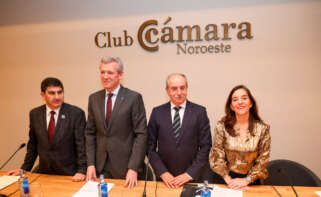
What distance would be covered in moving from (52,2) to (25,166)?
2.33m

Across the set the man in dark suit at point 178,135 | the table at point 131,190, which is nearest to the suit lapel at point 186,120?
the man in dark suit at point 178,135

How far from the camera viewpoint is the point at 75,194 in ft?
5.85

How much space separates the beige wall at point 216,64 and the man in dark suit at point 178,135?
3.44ft

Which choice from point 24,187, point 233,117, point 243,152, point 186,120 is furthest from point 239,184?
point 24,187

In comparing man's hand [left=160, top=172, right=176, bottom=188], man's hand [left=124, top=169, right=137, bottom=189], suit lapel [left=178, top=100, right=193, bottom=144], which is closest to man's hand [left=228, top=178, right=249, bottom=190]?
man's hand [left=160, top=172, right=176, bottom=188]

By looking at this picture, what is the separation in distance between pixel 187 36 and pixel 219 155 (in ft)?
5.67

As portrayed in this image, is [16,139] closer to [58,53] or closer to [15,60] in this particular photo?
[15,60]

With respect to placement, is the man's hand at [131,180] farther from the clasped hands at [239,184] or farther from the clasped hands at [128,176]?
the clasped hands at [239,184]

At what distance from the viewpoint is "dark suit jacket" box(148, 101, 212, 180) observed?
219cm

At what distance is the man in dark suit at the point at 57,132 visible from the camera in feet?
7.49

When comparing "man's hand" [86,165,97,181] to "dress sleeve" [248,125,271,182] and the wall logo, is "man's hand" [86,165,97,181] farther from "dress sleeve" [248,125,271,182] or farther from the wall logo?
the wall logo

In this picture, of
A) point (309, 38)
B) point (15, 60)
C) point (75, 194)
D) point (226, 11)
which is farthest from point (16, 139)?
point (309, 38)

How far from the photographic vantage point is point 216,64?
313 centimetres

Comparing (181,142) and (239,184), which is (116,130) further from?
(239,184)
